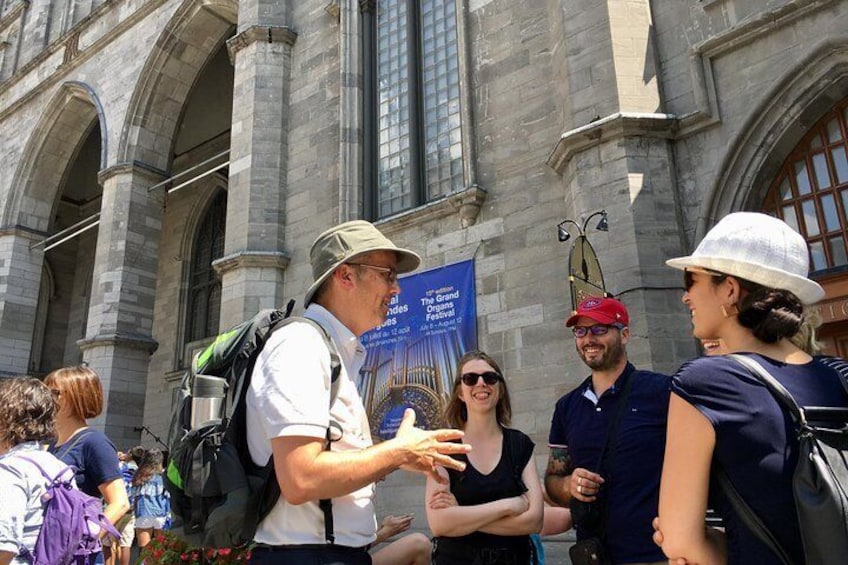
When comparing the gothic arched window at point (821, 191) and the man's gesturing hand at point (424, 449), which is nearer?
the man's gesturing hand at point (424, 449)

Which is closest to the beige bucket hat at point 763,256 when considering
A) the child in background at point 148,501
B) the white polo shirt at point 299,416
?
the white polo shirt at point 299,416

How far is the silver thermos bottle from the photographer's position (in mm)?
1709

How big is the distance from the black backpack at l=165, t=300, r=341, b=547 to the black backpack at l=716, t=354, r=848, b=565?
3.40ft

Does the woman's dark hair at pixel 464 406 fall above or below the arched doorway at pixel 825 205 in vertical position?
below

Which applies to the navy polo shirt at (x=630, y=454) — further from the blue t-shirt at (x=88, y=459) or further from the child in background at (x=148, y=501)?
the child in background at (x=148, y=501)

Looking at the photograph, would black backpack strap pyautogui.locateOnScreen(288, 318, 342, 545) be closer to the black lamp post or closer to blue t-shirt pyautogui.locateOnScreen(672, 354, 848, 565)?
blue t-shirt pyautogui.locateOnScreen(672, 354, 848, 565)

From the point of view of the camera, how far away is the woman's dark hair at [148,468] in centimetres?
757

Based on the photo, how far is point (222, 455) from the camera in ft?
5.40

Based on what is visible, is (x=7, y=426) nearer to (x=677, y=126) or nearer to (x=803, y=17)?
(x=677, y=126)

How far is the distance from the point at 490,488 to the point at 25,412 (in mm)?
1914

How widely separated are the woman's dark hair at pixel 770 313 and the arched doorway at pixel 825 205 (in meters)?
4.94

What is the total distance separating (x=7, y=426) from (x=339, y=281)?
4.99 feet

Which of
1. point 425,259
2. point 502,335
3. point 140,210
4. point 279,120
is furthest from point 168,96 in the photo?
point 502,335

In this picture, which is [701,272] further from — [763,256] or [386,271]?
[386,271]
